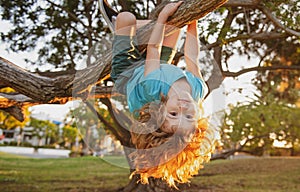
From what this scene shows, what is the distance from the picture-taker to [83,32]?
7.16 meters

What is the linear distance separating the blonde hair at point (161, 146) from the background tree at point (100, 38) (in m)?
0.70

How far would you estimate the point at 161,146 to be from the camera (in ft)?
8.36

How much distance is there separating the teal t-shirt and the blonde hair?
0.08 meters

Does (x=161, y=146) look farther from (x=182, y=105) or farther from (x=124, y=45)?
(x=124, y=45)

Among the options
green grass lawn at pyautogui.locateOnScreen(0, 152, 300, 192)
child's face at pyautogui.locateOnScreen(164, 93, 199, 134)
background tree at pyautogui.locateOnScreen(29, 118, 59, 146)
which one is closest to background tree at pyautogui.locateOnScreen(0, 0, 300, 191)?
child's face at pyautogui.locateOnScreen(164, 93, 199, 134)

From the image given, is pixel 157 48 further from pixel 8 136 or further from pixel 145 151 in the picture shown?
pixel 8 136

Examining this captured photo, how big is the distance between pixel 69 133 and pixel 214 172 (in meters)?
16.3

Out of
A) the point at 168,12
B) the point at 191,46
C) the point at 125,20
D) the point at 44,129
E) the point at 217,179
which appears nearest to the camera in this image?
the point at 168,12

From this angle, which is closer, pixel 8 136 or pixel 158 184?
pixel 158 184

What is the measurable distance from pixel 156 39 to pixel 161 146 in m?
0.78

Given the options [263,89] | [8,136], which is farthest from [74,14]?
[8,136]

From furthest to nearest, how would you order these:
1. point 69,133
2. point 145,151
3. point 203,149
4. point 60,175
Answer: point 69,133 → point 60,175 → point 203,149 → point 145,151

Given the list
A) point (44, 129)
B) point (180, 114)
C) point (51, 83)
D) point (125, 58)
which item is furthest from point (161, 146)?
point (44, 129)

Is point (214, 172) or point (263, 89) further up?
point (263, 89)
